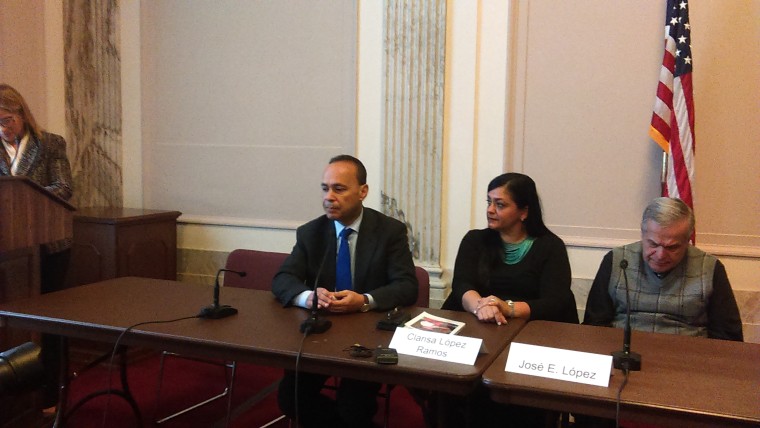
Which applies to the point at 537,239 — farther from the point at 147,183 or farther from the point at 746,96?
the point at 147,183

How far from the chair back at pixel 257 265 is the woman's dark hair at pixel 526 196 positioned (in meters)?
1.36

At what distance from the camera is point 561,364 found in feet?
6.39

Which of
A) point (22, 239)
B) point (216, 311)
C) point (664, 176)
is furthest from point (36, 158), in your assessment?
point (664, 176)

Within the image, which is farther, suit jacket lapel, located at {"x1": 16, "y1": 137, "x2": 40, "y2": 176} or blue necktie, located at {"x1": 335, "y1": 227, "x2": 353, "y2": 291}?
suit jacket lapel, located at {"x1": 16, "y1": 137, "x2": 40, "y2": 176}

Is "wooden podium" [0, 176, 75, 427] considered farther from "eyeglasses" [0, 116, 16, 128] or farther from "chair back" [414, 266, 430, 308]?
"chair back" [414, 266, 430, 308]

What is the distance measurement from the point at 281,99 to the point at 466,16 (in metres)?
1.47

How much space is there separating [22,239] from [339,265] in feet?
4.95

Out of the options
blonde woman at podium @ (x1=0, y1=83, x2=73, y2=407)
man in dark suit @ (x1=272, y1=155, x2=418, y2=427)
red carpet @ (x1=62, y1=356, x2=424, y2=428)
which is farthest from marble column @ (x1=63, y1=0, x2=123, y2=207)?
man in dark suit @ (x1=272, y1=155, x2=418, y2=427)

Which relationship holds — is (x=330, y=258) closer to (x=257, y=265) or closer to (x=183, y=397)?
(x=257, y=265)

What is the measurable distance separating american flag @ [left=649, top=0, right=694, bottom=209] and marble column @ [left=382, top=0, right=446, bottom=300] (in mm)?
1335

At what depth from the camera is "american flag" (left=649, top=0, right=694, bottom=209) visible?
3721 mm

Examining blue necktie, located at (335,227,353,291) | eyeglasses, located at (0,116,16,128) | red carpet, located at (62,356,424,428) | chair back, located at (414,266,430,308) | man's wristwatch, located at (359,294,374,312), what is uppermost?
eyeglasses, located at (0,116,16,128)

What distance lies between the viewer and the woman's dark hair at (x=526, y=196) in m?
2.95

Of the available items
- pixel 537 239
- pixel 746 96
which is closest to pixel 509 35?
pixel 746 96
